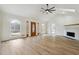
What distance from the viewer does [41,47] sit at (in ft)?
8.09

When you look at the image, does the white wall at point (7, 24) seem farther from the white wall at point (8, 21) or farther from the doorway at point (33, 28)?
the doorway at point (33, 28)

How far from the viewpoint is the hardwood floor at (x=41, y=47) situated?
7.62 ft

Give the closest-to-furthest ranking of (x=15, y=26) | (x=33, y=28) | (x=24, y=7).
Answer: (x=24, y=7)
(x=15, y=26)
(x=33, y=28)

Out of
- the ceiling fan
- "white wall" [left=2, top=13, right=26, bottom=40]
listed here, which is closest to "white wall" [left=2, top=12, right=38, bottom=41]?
"white wall" [left=2, top=13, right=26, bottom=40]

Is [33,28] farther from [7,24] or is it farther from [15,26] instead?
[7,24]

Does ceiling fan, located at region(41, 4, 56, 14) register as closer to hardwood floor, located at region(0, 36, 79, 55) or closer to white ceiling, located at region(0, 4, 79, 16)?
white ceiling, located at region(0, 4, 79, 16)

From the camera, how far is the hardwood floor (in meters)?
2.32


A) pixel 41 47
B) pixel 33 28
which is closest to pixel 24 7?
pixel 33 28

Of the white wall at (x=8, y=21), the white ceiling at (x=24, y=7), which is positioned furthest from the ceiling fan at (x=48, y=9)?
the white wall at (x=8, y=21)

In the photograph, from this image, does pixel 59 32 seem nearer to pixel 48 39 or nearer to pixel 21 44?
pixel 48 39

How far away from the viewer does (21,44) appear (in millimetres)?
2453

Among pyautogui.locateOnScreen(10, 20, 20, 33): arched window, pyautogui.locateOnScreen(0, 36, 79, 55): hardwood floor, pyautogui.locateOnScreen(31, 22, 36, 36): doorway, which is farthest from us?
pyautogui.locateOnScreen(31, 22, 36, 36): doorway
